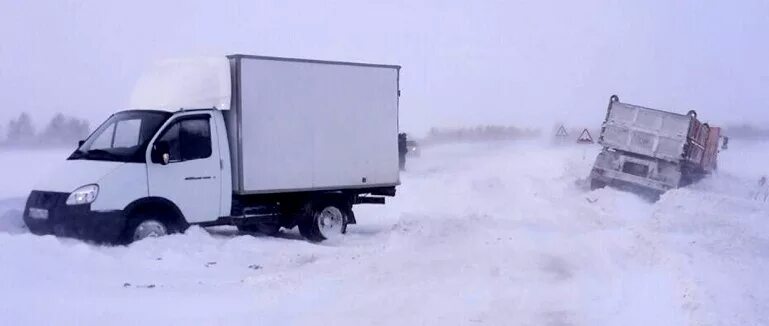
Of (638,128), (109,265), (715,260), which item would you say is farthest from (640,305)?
(638,128)

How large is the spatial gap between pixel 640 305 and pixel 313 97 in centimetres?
721

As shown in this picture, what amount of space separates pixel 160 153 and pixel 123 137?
29.6 inches

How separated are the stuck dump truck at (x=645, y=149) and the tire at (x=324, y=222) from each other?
9882mm

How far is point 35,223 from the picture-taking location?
12.1 m

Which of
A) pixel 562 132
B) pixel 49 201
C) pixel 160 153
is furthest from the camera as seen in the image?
pixel 562 132

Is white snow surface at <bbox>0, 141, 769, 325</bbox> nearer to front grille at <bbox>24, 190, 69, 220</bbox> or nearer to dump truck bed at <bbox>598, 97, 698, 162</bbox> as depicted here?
front grille at <bbox>24, 190, 69, 220</bbox>

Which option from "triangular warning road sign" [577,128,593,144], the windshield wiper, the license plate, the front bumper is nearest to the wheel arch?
the front bumper

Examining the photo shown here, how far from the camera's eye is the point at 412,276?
1010 cm

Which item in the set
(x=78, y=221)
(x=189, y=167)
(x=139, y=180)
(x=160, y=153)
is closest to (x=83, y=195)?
(x=78, y=221)

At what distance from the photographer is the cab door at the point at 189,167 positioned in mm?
12336

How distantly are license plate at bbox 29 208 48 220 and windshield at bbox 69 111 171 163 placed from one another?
35.3 inches

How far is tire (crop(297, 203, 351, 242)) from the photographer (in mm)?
14617

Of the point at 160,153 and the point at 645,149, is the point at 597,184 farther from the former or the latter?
the point at 160,153

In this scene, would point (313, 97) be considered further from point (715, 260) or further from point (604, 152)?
point (604, 152)
